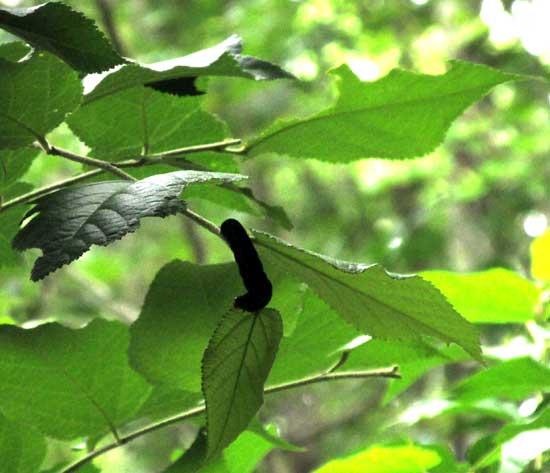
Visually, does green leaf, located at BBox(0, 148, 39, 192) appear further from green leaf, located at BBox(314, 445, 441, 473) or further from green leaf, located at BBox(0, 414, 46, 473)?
green leaf, located at BBox(314, 445, 441, 473)

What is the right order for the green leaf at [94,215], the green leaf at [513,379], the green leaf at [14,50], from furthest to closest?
the green leaf at [513,379]
the green leaf at [14,50]
the green leaf at [94,215]

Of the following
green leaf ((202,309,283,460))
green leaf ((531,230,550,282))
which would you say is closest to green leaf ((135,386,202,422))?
green leaf ((202,309,283,460))

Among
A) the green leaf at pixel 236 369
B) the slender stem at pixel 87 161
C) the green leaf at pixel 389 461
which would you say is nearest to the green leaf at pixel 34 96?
the slender stem at pixel 87 161

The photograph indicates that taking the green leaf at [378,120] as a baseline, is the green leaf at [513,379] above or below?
below

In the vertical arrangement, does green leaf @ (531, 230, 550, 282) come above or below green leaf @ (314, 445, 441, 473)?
below

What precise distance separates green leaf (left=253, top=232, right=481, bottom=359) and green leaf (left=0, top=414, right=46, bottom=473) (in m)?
0.17

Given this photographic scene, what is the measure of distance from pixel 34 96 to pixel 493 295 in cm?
35

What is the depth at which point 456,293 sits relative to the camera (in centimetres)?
57

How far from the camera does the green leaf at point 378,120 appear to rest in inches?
17.4

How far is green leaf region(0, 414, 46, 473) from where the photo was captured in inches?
17.0

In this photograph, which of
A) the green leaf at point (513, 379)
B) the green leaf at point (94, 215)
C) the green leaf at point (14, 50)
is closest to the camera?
the green leaf at point (94, 215)

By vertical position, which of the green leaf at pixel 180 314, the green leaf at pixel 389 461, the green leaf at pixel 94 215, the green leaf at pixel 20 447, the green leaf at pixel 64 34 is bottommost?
the green leaf at pixel 389 461

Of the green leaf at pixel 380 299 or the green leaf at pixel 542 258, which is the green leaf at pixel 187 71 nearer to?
the green leaf at pixel 380 299

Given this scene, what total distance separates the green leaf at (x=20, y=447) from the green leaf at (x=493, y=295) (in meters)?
0.27
